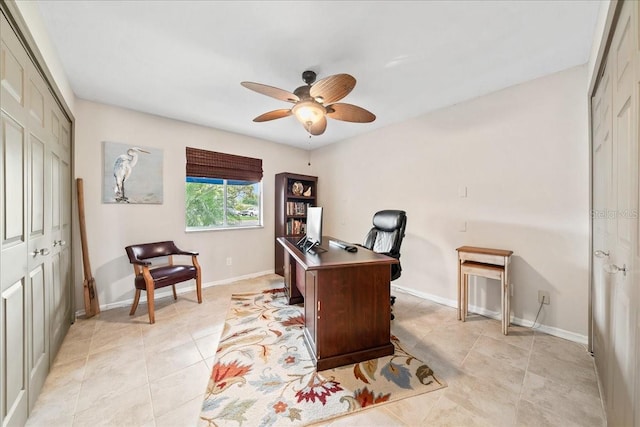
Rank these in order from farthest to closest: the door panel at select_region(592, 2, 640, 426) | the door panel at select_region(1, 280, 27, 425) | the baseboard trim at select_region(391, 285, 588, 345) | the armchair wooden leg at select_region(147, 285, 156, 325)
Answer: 1. the armchair wooden leg at select_region(147, 285, 156, 325)
2. the baseboard trim at select_region(391, 285, 588, 345)
3. the door panel at select_region(1, 280, 27, 425)
4. the door panel at select_region(592, 2, 640, 426)

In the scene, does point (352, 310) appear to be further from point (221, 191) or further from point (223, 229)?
point (221, 191)

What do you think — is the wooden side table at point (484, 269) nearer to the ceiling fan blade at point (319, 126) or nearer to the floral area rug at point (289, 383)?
the floral area rug at point (289, 383)

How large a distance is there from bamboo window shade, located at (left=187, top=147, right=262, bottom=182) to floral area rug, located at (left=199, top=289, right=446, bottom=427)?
228 centimetres

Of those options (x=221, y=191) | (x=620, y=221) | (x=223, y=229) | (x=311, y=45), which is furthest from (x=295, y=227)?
(x=620, y=221)

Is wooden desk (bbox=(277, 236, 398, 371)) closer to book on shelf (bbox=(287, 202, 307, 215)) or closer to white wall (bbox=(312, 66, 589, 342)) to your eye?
white wall (bbox=(312, 66, 589, 342))

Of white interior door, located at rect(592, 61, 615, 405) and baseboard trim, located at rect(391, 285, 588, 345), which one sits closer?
white interior door, located at rect(592, 61, 615, 405)

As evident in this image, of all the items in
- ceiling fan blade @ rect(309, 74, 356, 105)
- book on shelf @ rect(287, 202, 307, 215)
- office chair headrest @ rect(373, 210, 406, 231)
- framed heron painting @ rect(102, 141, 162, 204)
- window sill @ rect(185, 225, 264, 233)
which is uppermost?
ceiling fan blade @ rect(309, 74, 356, 105)

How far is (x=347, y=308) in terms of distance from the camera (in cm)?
174

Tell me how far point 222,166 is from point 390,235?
2.62 meters

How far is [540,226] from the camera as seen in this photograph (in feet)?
7.34

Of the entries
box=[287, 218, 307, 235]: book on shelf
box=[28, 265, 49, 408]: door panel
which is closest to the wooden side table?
box=[287, 218, 307, 235]: book on shelf

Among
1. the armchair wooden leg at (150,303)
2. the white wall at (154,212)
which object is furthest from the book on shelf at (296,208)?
the armchair wooden leg at (150,303)

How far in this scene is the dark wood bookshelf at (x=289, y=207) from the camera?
13.3 feet

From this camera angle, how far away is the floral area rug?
134 cm
